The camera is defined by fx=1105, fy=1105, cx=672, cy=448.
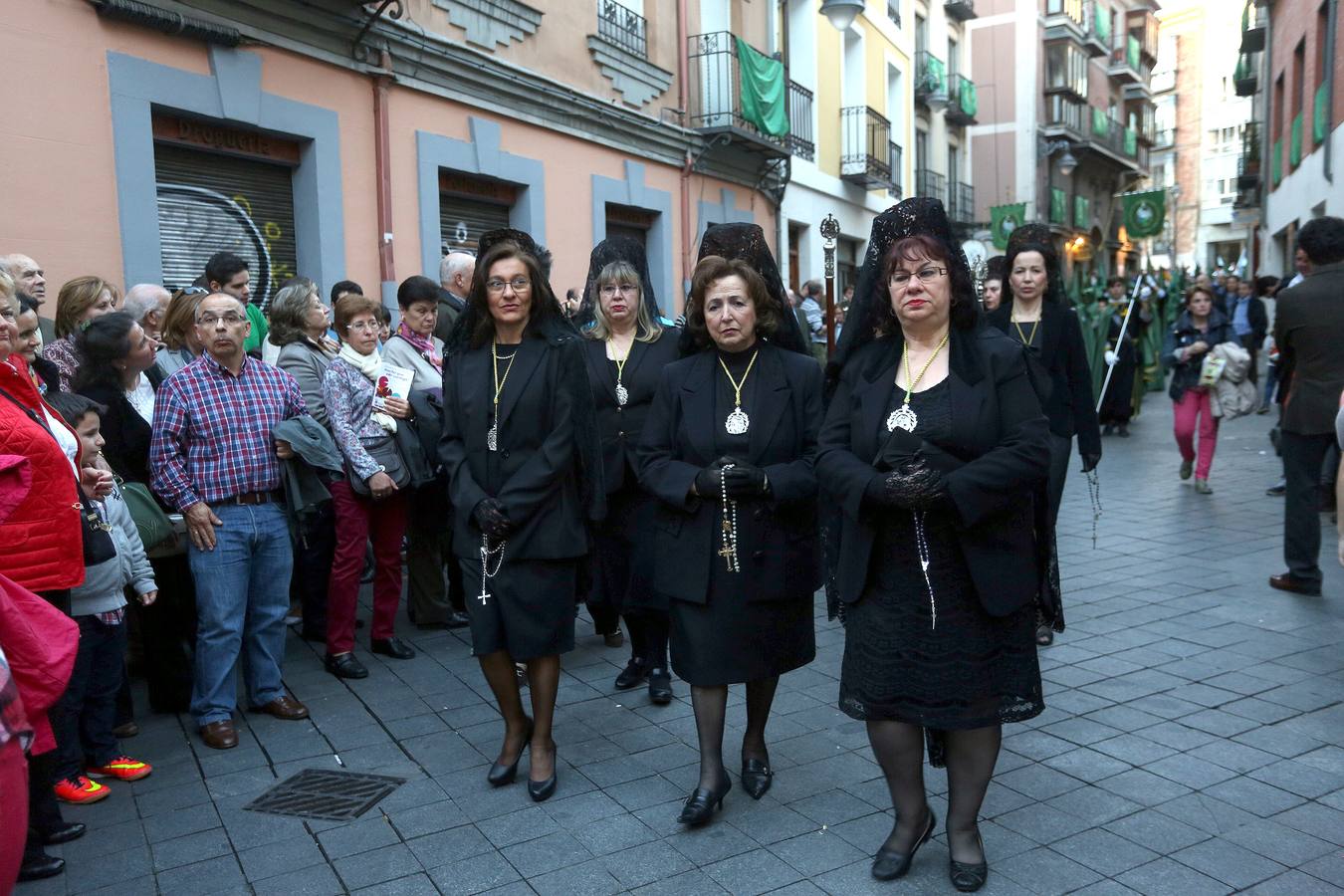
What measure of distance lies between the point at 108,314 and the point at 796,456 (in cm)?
311

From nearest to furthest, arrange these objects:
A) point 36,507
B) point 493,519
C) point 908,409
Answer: point 908,409 → point 36,507 → point 493,519

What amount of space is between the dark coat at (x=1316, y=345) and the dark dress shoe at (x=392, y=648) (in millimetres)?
5309

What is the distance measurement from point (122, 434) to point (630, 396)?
226 cm

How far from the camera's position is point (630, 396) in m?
5.27

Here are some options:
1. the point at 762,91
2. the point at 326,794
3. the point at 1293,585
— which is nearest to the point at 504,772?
the point at 326,794

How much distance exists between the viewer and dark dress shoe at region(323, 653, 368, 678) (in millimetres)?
5648

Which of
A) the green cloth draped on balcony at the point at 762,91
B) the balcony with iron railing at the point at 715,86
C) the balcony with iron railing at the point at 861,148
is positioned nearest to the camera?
the balcony with iron railing at the point at 715,86

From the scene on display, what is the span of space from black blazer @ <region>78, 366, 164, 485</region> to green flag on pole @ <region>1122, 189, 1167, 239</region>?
22417 millimetres

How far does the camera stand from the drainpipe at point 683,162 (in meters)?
14.7

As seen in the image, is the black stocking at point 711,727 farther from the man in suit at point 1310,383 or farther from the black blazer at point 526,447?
the man in suit at point 1310,383

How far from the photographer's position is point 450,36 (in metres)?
10.5

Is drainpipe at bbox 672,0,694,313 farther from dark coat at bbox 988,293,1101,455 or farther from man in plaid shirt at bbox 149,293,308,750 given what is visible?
man in plaid shirt at bbox 149,293,308,750

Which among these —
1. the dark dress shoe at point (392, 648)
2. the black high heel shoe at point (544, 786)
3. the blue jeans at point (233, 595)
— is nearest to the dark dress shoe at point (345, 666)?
the dark dress shoe at point (392, 648)

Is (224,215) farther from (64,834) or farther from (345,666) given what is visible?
(64,834)
